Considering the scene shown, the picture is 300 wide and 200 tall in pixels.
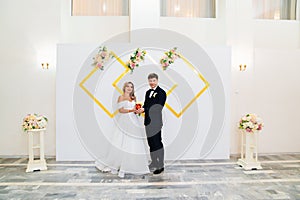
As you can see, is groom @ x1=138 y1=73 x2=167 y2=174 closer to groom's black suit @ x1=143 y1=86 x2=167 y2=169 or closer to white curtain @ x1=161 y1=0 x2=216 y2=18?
groom's black suit @ x1=143 y1=86 x2=167 y2=169

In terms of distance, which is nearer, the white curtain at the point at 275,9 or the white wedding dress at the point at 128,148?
the white wedding dress at the point at 128,148

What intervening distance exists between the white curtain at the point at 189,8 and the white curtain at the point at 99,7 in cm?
96

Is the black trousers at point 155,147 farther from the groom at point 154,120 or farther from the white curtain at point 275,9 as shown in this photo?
the white curtain at point 275,9

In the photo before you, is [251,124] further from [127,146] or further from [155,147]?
[127,146]

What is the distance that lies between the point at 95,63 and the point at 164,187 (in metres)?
2.74

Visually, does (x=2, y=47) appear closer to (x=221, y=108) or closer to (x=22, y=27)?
(x=22, y=27)

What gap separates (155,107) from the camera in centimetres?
445

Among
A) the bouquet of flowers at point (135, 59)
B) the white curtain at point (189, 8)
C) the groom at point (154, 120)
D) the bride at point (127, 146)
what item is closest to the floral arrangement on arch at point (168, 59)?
the bouquet of flowers at point (135, 59)

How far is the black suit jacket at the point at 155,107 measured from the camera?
443cm

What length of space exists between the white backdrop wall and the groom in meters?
1.92

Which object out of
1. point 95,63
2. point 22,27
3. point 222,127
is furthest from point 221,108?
point 22,27

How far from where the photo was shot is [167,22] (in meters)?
5.92

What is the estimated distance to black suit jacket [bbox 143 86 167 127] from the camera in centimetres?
443

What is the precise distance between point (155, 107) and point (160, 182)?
1.23 metres
